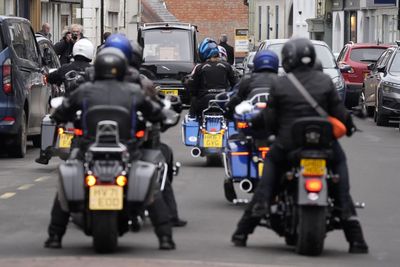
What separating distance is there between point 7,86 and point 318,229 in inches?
450

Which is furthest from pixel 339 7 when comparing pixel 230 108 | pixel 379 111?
pixel 230 108

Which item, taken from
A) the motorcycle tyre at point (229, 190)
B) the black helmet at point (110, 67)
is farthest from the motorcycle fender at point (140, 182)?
the motorcycle tyre at point (229, 190)

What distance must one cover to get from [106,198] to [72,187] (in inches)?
11.9

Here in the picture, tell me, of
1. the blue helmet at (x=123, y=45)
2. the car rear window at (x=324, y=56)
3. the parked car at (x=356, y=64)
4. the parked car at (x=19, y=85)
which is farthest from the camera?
the parked car at (x=356, y=64)

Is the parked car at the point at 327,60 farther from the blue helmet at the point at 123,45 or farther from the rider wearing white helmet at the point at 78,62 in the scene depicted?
the blue helmet at the point at 123,45

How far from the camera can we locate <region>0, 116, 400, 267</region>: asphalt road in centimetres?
1115

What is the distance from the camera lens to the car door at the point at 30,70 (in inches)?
882

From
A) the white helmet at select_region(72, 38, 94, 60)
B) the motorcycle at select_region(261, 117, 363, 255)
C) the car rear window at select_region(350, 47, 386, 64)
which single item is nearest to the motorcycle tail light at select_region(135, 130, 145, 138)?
the motorcycle at select_region(261, 117, 363, 255)

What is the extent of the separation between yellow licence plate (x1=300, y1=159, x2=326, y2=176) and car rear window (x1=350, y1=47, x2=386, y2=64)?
1115 inches

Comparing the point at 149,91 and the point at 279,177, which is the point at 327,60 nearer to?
the point at 149,91

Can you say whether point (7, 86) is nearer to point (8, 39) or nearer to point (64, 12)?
point (8, 39)

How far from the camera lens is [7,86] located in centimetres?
2183

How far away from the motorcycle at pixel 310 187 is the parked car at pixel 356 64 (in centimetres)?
2596

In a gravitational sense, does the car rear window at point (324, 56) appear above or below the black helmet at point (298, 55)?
below
